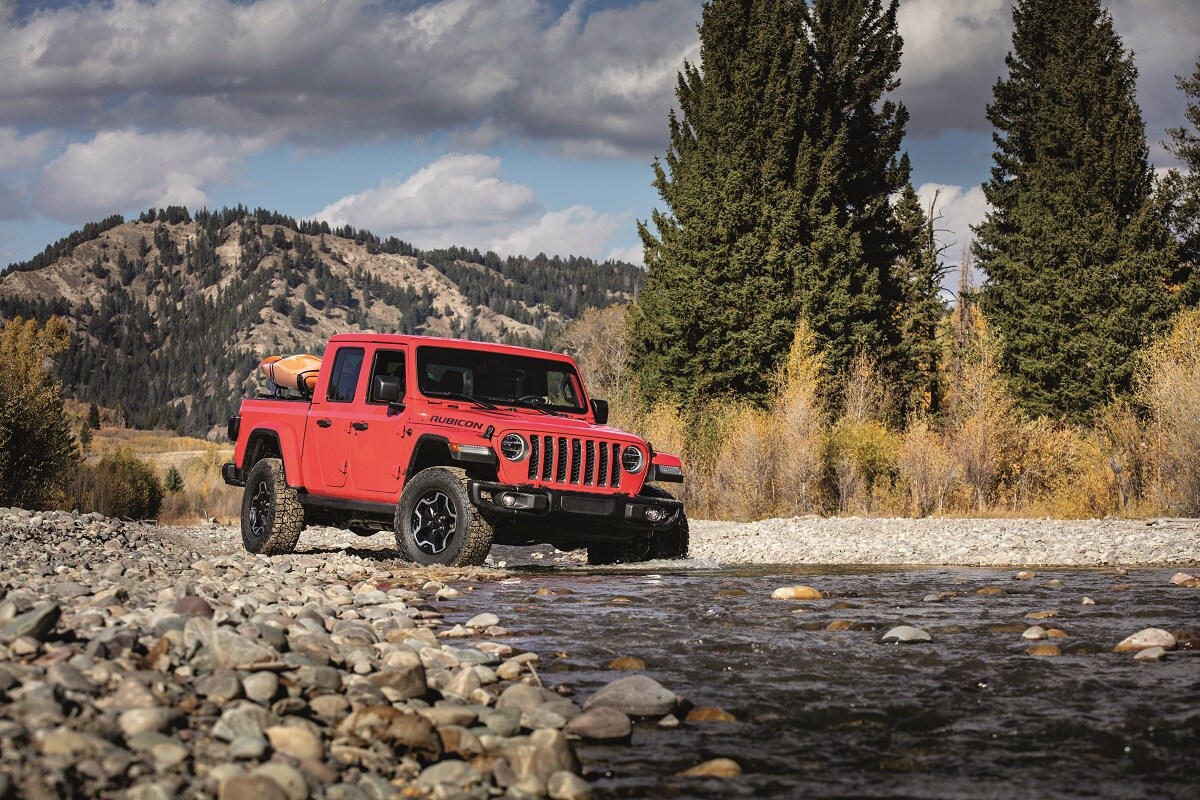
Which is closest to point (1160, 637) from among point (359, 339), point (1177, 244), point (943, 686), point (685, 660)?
point (943, 686)

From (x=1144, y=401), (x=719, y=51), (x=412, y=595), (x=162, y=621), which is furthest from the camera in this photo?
(x=719, y=51)

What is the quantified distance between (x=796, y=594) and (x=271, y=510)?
620cm

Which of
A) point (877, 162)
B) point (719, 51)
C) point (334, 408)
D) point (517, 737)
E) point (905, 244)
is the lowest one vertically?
point (517, 737)

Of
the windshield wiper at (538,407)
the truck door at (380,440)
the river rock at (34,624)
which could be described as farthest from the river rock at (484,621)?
the windshield wiper at (538,407)

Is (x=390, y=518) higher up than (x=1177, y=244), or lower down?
lower down

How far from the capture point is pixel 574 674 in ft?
20.5

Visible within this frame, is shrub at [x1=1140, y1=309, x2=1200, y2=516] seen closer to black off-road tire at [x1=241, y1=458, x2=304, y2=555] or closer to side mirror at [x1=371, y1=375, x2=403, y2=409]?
side mirror at [x1=371, y1=375, x2=403, y2=409]

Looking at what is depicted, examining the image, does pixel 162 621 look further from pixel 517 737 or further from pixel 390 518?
pixel 390 518

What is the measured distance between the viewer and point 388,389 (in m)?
11.3

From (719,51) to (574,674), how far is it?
31.1 metres

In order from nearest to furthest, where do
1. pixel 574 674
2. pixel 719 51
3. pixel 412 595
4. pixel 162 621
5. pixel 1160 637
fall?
pixel 162 621 < pixel 574 674 < pixel 1160 637 < pixel 412 595 < pixel 719 51

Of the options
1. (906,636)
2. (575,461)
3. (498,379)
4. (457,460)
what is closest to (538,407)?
(498,379)

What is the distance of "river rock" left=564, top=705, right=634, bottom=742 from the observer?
4.92 m

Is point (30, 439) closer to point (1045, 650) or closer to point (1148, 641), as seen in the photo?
point (1045, 650)
